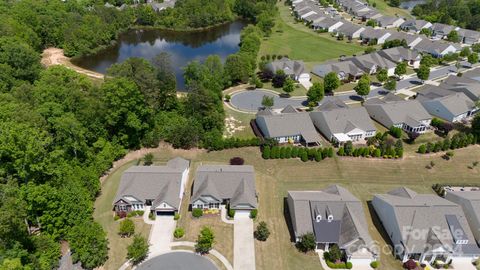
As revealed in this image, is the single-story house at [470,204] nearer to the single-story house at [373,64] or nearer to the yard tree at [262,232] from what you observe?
the yard tree at [262,232]

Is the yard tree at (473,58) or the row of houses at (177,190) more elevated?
the yard tree at (473,58)

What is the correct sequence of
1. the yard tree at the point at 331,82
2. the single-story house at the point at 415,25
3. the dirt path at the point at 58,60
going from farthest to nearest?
the single-story house at the point at 415,25 < the dirt path at the point at 58,60 < the yard tree at the point at 331,82

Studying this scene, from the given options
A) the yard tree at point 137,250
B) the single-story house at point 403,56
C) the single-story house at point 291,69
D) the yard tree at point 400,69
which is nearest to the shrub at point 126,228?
the yard tree at point 137,250

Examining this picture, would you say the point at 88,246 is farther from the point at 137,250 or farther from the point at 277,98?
the point at 277,98

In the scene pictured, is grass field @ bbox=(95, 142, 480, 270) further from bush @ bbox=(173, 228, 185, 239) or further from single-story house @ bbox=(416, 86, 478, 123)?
single-story house @ bbox=(416, 86, 478, 123)

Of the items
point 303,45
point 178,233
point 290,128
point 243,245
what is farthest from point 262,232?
point 303,45

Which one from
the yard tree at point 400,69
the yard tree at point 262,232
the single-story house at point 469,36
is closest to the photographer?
the yard tree at point 262,232
